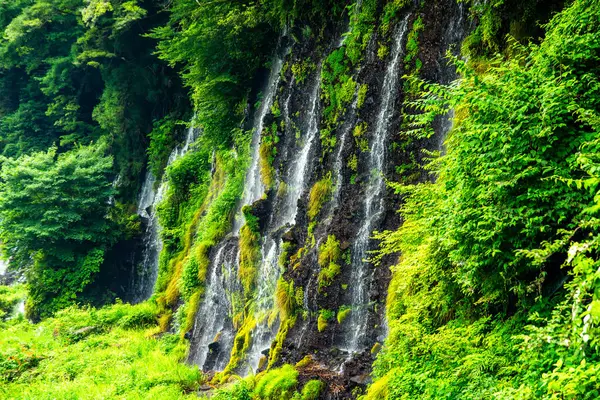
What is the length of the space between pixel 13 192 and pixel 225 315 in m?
11.5

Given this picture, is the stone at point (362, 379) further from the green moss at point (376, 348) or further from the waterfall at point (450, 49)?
the waterfall at point (450, 49)

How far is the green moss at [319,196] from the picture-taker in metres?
9.67

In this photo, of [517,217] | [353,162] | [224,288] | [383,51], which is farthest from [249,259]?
Answer: [517,217]

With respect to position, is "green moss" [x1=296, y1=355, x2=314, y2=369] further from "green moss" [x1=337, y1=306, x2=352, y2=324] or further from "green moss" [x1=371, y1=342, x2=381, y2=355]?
"green moss" [x1=371, y1=342, x2=381, y2=355]

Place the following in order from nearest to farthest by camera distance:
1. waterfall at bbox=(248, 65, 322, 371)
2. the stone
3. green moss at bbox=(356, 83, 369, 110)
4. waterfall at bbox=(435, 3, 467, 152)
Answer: the stone
waterfall at bbox=(435, 3, 467, 152)
green moss at bbox=(356, 83, 369, 110)
waterfall at bbox=(248, 65, 322, 371)

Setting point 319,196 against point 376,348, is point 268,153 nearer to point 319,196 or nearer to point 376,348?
point 319,196

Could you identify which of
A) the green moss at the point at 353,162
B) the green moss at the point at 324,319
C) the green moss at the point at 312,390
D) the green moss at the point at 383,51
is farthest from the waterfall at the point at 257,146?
the green moss at the point at 312,390

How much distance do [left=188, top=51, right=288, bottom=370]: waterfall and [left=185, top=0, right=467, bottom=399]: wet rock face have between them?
0.09 m

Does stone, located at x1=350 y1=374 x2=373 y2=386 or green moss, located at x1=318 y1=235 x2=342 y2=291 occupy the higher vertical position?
green moss, located at x1=318 y1=235 x2=342 y2=291

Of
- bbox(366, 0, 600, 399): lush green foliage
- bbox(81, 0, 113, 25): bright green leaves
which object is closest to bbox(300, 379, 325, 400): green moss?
bbox(366, 0, 600, 399): lush green foliage

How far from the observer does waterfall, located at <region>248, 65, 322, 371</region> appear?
10.1 metres

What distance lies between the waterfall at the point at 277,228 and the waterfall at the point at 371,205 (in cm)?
218

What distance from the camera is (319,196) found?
980 centimetres

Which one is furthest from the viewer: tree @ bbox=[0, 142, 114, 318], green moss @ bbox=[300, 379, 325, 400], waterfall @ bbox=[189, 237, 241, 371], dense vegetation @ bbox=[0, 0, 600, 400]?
tree @ bbox=[0, 142, 114, 318]
